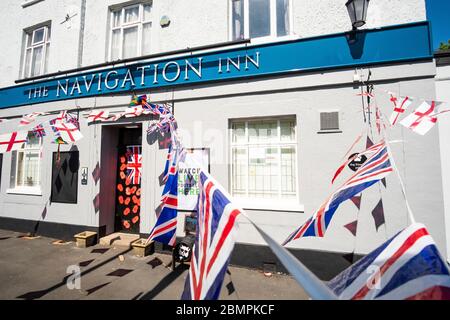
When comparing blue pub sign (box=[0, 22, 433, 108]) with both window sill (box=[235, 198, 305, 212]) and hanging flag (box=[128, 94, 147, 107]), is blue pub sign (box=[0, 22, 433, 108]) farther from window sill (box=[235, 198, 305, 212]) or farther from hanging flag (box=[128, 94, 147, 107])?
window sill (box=[235, 198, 305, 212])

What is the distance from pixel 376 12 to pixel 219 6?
337cm

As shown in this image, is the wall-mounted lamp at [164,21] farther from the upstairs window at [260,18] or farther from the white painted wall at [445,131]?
the white painted wall at [445,131]

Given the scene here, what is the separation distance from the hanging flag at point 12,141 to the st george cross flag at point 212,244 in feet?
18.0

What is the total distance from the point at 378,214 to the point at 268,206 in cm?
198

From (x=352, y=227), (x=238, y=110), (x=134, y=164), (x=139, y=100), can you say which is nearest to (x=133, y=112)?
(x=139, y=100)

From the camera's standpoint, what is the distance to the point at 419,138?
3949mm

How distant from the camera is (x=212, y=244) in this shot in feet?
5.99

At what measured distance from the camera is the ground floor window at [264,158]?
4777 mm

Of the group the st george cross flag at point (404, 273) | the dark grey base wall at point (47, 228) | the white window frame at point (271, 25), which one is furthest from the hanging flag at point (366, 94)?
the dark grey base wall at point (47, 228)

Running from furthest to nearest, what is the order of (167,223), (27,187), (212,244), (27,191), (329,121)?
(27,187), (27,191), (329,121), (167,223), (212,244)

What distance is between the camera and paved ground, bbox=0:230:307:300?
3.61 meters

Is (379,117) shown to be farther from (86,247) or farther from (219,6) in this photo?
(86,247)

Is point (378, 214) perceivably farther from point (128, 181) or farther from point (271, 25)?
A: point (128, 181)
